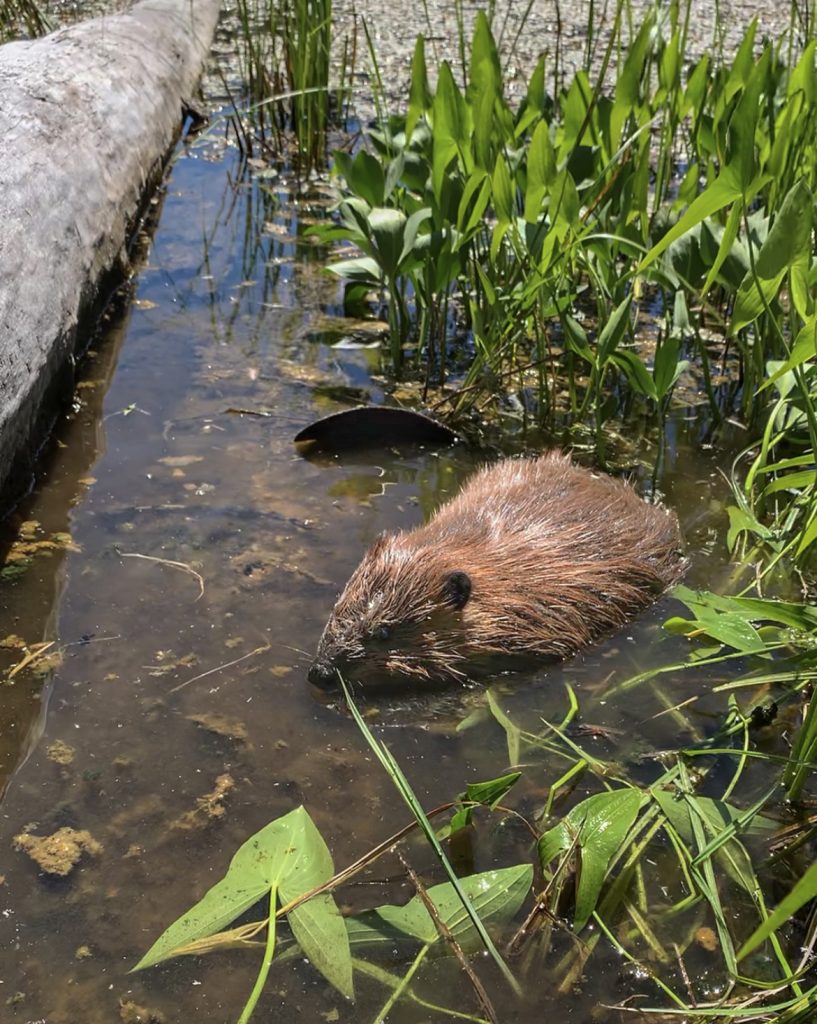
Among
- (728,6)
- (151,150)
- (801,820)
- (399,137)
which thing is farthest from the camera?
(728,6)

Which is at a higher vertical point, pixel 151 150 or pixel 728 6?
pixel 728 6

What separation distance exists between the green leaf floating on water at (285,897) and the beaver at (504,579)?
2.42 ft

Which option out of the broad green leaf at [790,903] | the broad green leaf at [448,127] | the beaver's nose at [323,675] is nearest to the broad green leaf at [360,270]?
the broad green leaf at [448,127]

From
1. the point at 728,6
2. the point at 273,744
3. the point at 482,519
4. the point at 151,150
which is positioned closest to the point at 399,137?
the point at 151,150

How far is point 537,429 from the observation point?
4078mm

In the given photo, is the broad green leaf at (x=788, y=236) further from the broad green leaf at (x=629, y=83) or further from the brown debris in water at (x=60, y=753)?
the brown debris in water at (x=60, y=753)

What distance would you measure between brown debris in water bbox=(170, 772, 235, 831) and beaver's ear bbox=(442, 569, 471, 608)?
2.77ft

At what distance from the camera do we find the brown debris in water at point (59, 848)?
215 cm

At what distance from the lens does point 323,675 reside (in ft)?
8.96

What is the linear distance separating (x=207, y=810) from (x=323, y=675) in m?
0.52

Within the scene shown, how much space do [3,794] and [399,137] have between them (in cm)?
341

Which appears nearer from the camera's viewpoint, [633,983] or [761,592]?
[633,983]

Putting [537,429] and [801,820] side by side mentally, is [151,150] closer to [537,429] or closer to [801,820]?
[537,429]

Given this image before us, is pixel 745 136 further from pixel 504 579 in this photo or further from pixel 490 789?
pixel 490 789
